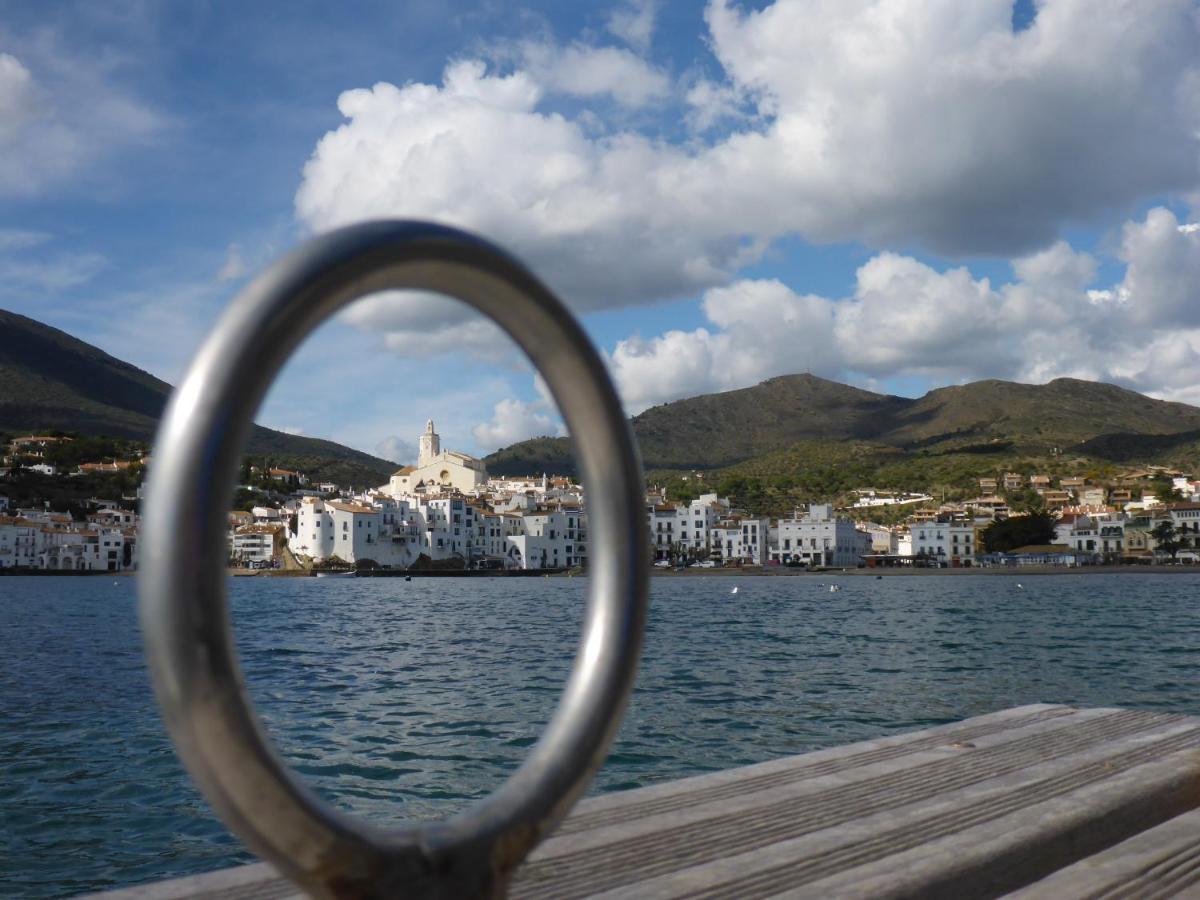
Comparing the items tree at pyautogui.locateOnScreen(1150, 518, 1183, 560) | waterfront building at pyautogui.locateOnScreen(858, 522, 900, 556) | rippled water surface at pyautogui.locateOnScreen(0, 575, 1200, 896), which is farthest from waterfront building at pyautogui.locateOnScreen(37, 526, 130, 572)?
tree at pyautogui.locateOnScreen(1150, 518, 1183, 560)

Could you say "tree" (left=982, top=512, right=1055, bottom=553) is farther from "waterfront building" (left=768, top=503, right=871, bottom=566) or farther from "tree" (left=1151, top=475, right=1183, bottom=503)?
"tree" (left=1151, top=475, right=1183, bottom=503)

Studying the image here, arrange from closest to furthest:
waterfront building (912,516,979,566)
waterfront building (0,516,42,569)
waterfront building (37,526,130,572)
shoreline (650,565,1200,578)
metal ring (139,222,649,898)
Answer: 1. metal ring (139,222,649,898)
2. waterfront building (0,516,42,569)
3. shoreline (650,565,1200,578)
4. waterfront building (37,526,130,572)
5. waterfront building (912,516,979,566)

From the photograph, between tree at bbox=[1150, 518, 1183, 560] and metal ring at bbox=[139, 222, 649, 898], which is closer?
metal ring at bbox=[139, 222, 649, 898]

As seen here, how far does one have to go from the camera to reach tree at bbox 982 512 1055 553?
350 ft

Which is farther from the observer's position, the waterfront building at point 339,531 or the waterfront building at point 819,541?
the waterfront building at point 819,541

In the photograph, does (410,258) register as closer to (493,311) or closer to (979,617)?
(493,311)

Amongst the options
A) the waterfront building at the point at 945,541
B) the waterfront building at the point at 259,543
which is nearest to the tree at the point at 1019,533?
the waterfront building at the point at 945,541

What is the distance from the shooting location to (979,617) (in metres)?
40.0

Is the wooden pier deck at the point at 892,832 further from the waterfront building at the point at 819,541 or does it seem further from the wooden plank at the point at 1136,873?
the waterfront building at the point at 819,541

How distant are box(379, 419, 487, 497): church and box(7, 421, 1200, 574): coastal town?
822cm

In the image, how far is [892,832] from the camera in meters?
3.43

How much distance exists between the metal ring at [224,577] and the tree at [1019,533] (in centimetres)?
11253

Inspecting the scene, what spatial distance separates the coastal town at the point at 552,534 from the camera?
102m

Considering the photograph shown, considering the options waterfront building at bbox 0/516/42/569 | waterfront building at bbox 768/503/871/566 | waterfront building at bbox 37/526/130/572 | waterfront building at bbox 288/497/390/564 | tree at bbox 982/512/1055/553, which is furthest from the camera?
waterfront building at bbox 768/503/871/566
